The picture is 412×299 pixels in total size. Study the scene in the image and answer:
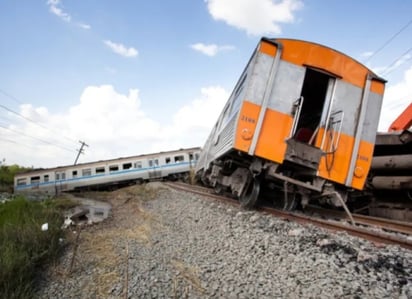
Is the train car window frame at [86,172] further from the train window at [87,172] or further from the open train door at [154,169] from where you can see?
the open train door at [154,169]

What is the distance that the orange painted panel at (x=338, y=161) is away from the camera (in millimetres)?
5410

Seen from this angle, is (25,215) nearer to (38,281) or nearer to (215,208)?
(38,281)

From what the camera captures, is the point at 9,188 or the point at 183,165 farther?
the point at 9,188

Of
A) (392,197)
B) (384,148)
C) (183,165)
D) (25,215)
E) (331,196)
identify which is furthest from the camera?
(183,165)

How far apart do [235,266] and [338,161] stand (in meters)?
3.35

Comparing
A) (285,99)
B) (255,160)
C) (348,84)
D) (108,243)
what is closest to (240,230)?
(255,160)

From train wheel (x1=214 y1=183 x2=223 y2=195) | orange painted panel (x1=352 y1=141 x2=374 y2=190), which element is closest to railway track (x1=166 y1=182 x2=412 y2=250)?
orange painted panel (x1=352 y1=141 x2=374 y2=190)

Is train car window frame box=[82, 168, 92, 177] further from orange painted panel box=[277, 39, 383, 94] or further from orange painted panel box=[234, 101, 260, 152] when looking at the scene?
orange painted panel box=[277, 39, 383, 94]

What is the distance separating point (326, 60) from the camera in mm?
5508

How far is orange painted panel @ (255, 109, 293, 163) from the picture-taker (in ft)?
17.2

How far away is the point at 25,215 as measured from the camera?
6363 millimetres

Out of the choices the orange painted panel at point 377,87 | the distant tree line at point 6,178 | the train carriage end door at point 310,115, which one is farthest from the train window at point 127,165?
the orange painted panel at point 377,87

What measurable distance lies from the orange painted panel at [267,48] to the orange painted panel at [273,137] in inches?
41.7

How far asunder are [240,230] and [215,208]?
2655mm
